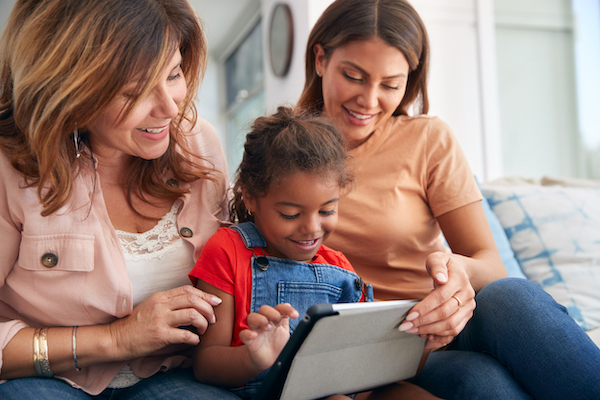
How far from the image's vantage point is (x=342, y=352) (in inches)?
34.7

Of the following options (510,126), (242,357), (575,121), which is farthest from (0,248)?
(575,121)

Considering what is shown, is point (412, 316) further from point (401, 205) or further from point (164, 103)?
point (164, 103)

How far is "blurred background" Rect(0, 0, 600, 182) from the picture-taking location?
322 cm

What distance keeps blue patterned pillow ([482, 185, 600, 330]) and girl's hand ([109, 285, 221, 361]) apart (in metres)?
1.28

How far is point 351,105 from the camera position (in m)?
1.38

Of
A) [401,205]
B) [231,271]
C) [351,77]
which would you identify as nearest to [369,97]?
[351,77]

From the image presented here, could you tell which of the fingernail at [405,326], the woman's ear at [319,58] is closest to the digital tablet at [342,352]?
the fingernail at [405,326]

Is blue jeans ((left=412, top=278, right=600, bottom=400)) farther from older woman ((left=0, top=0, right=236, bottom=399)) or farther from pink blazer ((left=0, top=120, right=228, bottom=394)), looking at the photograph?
pink blazer ((left=0, top=120, right=228, bottom=394))

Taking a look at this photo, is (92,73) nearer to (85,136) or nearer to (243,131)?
(85,136)

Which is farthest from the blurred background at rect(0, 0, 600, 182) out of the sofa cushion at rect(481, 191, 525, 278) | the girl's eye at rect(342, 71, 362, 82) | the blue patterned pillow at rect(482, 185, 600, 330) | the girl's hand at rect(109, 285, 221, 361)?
the girl's hand at rect(109, 285, 221, 361)

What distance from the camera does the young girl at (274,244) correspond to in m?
1.00

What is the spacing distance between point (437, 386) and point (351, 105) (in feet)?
2.37

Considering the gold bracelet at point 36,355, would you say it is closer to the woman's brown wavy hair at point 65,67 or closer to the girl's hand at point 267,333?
the woman's brown wavy hair at point 65,67

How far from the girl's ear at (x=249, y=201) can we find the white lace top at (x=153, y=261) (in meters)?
0.16
